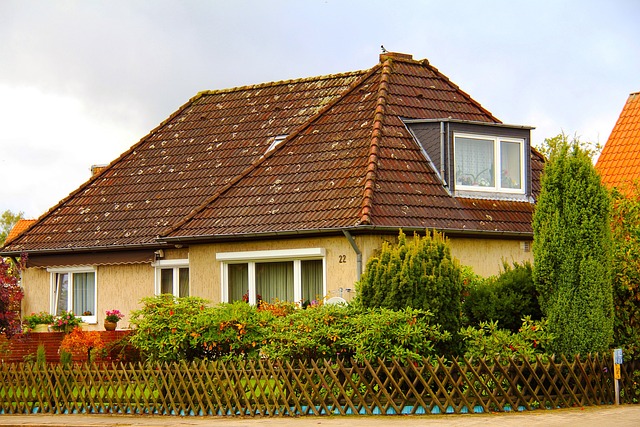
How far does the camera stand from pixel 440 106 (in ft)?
95.6

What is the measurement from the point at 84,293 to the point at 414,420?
15318mm

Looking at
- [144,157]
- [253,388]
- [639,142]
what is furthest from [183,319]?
[639,142]

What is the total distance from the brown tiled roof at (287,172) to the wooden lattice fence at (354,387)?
5.14 metres

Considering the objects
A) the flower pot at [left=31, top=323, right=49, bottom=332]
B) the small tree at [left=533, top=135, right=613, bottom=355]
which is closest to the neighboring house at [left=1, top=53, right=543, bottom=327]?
the flower pot at [left=31, top=323, right=49, bottom=332]

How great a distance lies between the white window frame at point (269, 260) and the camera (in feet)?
80.7

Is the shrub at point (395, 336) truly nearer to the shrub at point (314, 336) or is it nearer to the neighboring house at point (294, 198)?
the shrub at point (314, 336)

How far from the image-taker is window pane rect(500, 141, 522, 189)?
89.7 feet

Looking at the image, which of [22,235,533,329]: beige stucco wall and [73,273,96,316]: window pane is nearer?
[22,235,533,329]: beige stucco wall

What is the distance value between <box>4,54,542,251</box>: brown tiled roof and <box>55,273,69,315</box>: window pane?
1.00 metres

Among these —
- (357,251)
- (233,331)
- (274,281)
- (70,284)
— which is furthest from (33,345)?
(233,331)

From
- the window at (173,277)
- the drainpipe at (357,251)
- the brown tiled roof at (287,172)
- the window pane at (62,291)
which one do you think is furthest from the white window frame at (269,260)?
the window pane at (62,291)

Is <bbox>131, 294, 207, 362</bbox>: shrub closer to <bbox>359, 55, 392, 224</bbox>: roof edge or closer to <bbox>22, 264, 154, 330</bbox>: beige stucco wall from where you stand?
<bbox>359, 55, 392, 224</bbox>: roof edge

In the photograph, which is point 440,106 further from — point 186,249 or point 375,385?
point 375,385

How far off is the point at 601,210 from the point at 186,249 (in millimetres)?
12076
